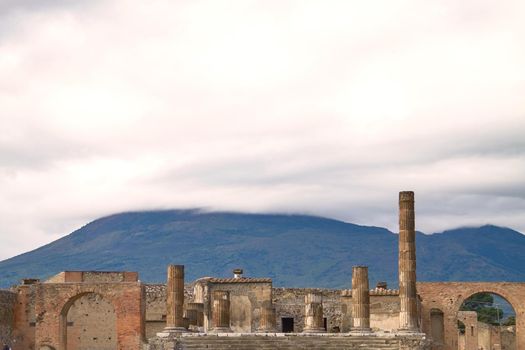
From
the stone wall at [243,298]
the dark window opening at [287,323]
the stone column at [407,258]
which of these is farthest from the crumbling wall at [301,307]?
the stone column at [407,258]

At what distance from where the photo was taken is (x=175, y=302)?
40.3 metres

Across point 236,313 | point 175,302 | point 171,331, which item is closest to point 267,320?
point 236,313

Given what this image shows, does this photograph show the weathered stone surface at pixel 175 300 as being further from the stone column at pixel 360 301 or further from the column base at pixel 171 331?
the stone column at pixel 360 301

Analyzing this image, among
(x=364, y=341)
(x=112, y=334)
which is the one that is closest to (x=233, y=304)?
(x=112, y=334)

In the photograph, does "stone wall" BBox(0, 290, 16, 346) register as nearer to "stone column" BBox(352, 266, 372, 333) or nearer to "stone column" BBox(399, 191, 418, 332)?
"stone column" BBox(352, 266, 372, 333)

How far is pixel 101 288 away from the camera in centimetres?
4488

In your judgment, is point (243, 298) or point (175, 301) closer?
point (175, 301)

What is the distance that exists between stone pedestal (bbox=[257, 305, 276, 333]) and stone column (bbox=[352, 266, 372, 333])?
4.93 meters

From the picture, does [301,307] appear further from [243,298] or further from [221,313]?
[221,313]

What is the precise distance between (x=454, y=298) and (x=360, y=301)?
14789mm

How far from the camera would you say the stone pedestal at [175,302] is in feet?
130

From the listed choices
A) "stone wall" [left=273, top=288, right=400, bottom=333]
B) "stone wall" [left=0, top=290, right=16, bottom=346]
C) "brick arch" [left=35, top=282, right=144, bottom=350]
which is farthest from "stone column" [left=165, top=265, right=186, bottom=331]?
"stone wall" [left=273, top=288, right=400, bottom=333]

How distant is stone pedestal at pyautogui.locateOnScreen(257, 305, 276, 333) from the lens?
144 feet

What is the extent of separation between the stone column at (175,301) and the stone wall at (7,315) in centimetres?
683
